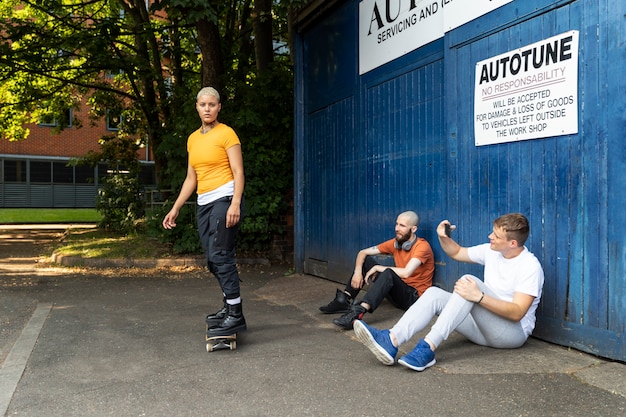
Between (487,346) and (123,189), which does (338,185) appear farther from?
(123,189)

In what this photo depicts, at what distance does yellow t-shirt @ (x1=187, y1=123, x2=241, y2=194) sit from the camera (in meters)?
4.50

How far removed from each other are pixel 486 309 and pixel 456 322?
0.97ft

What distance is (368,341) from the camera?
3840mm

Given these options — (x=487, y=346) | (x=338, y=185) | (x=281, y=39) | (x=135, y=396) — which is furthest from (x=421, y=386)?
(x=281, y=39)

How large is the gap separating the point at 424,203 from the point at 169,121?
8760 millimetres

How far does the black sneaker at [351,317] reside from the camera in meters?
4.93

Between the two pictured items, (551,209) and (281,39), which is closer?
(551,209)

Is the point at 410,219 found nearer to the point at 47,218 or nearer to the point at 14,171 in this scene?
the point at 47,218

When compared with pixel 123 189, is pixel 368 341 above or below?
below

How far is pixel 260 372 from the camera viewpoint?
3854mm

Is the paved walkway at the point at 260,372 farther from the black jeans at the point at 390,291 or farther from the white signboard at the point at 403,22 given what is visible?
the white signboard at the point at 403,22

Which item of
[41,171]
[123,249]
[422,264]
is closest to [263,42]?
[123,249]

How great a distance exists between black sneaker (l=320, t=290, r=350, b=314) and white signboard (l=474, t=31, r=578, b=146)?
1912 millimetres

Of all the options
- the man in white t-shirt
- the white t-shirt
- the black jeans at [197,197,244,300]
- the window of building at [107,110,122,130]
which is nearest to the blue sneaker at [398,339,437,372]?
the man in white t-shirt
